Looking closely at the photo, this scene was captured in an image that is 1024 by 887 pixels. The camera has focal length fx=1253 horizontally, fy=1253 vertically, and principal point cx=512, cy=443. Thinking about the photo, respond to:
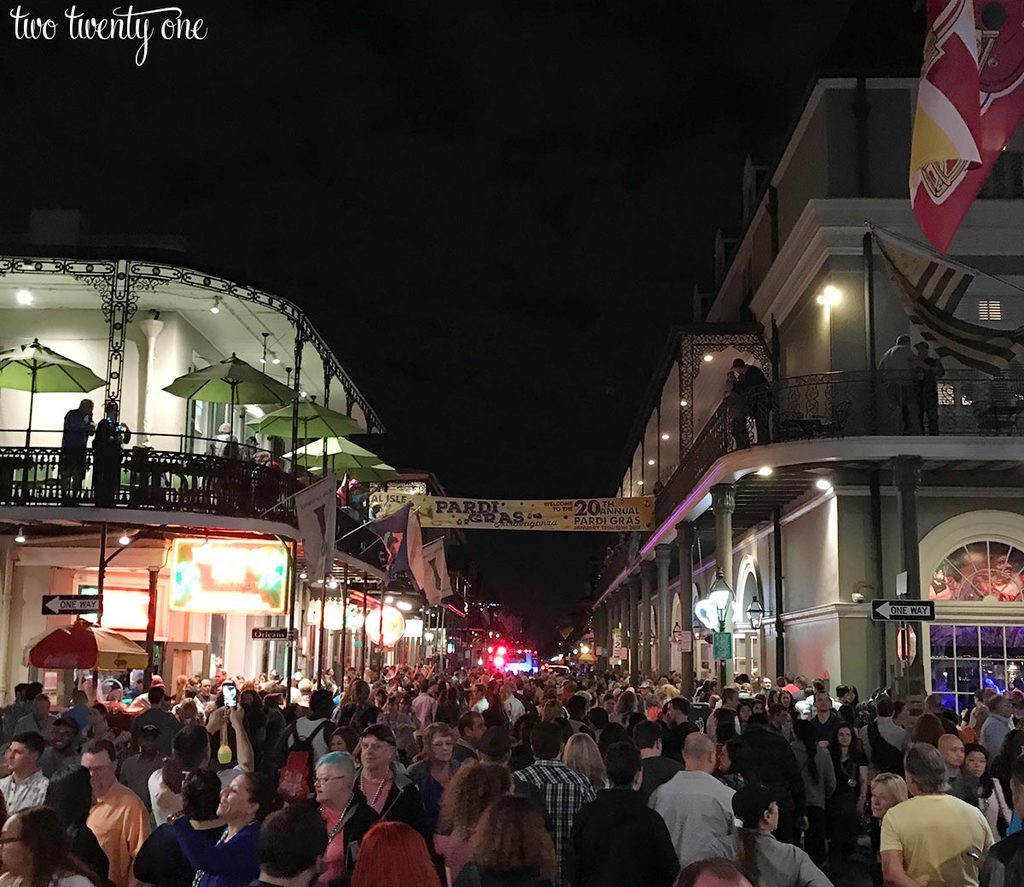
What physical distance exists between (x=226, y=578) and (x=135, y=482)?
8.06 ft

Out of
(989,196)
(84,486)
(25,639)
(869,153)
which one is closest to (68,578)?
(25,639)

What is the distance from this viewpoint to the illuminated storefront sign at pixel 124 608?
2469 centimetres

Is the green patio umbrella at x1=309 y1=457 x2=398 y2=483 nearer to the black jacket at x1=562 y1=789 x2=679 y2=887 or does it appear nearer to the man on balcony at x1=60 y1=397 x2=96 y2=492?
the man on balcony at x1=60 y1=397 x2=96 y2=492

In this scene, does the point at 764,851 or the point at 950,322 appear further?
the point at 950,322

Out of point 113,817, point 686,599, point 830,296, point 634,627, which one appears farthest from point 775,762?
point 634,627

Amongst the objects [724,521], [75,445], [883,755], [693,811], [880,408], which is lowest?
[883,755]

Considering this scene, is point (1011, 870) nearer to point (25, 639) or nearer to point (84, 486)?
point (84, 486)

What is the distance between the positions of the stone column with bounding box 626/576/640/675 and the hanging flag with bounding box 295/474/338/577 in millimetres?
29506

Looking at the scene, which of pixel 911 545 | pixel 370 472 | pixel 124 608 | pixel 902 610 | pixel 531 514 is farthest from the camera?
pixel 370 472

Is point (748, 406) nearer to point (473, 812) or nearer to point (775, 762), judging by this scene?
point (775, 762)

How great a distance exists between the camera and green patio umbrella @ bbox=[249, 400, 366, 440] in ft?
87.7

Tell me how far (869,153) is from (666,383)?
16.3 metres

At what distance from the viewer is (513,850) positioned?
5.17 metres

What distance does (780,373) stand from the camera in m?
28.7
